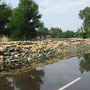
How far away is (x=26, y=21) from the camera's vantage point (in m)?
36.4

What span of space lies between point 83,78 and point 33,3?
34161 mm

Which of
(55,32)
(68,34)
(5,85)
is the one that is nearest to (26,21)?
(5,85)

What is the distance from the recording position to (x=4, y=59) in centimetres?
1227

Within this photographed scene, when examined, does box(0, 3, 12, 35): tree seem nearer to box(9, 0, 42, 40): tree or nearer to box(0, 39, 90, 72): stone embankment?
box(9, 0, 42, 40): tree

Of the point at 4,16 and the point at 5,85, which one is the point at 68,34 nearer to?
the point at 4,16

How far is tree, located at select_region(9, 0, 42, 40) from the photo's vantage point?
3603 cm

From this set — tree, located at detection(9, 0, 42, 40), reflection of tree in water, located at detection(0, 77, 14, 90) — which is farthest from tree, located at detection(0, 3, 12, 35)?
reflection of tree in water, located at detection(0, 77, 14, 90)

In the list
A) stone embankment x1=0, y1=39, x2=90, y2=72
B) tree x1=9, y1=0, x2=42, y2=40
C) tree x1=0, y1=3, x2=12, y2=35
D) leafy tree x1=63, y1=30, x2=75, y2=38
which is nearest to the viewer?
stone embankment x1=0, y1=39, x2=90, y2=72

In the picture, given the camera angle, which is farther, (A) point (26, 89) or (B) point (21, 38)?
(B) point (21, 38)

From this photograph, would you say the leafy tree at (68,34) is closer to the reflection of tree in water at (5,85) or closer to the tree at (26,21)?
the tree at (26,21)

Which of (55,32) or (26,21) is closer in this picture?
(26,21)

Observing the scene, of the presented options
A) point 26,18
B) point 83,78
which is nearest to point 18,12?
point 26,18

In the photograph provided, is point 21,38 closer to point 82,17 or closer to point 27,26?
point 27,26

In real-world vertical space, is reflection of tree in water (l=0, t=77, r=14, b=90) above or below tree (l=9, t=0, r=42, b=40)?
below
